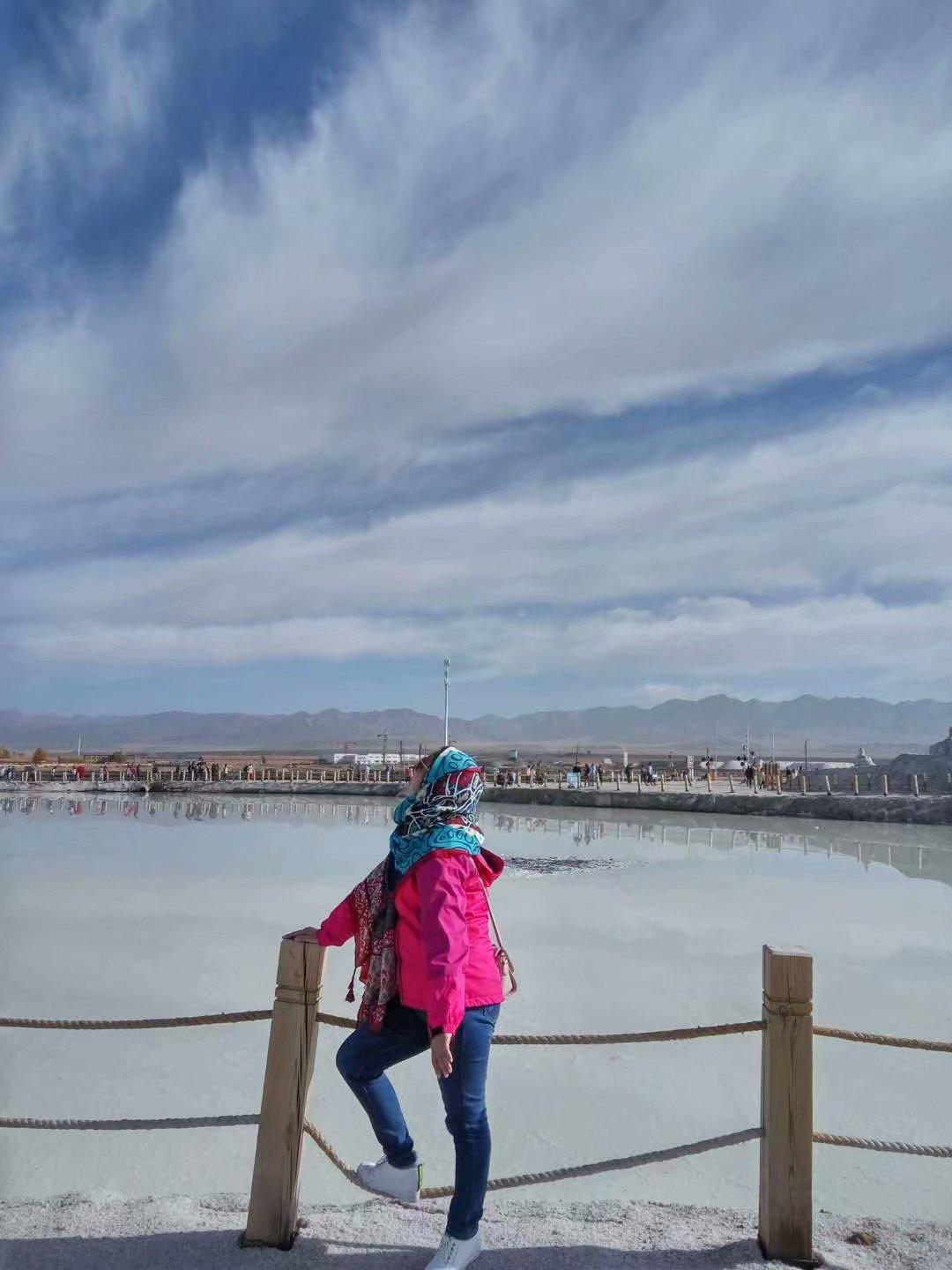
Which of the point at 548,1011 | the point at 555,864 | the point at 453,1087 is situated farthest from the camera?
the point at 555,864

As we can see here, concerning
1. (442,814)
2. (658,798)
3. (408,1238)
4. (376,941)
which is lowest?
(658,798)

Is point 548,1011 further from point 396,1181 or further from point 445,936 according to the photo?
point 445,936

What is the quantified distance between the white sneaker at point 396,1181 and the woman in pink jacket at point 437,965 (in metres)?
0.12

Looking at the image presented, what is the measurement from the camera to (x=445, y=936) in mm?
2398

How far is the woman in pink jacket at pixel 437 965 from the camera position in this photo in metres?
2.44

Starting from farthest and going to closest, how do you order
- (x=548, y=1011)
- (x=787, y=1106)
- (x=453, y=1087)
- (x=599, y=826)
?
(x=599, y=826) < (x=548, y=1011) < (x=787, y=1106) < (x=453, y=1087)

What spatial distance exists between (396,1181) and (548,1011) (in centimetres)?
404

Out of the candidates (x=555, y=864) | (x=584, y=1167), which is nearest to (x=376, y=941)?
(x=584, y=1167)

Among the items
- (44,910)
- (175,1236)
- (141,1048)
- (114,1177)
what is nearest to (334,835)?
(44,910)

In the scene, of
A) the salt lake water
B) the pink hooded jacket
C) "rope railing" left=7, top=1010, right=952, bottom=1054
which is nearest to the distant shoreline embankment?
the salt lake water

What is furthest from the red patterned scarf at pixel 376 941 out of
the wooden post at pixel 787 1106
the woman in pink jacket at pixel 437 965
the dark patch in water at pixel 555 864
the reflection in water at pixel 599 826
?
the reflection in water at pixel 599 826

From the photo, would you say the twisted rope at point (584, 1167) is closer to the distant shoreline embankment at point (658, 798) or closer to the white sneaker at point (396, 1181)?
the white sneaker at point (396, 1181)

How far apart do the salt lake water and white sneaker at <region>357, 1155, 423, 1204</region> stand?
4.50ft

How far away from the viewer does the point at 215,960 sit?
322 inches
